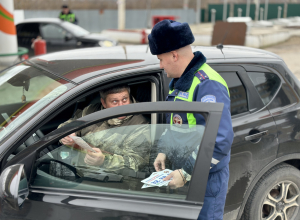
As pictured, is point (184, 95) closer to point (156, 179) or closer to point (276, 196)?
point (156, 179)

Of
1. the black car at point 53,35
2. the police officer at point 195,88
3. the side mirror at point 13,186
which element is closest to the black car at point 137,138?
the side mirror at point 13,186

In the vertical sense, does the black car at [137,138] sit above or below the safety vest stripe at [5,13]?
below

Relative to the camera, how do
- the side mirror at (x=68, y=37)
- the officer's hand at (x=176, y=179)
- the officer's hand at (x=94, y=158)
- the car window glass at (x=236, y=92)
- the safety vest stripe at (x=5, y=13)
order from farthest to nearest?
the side mirror at (x=68, y=37)
the safety vest stripe at (x=5, y=13)
the car window glass at (x=236, y=92)
the officer's hand at (x=94, y=158)
the officer's hand at (x=176, y=179)

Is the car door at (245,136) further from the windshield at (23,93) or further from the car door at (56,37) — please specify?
the car door at (56,37)

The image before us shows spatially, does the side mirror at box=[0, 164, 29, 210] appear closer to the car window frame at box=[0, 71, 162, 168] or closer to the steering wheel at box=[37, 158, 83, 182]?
the steering wheel at box=[37, 158, 83, 182]

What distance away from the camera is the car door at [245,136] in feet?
7.59

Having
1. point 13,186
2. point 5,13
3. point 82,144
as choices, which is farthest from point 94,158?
point 5,13

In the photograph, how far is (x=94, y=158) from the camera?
171cm

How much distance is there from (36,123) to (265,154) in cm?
159

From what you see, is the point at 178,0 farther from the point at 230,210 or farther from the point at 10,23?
the point at 230,210

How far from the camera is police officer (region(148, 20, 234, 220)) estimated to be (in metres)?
1.67

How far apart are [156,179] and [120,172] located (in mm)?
195

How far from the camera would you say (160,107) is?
1.58 metres

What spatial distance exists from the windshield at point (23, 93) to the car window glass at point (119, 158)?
0.36m
